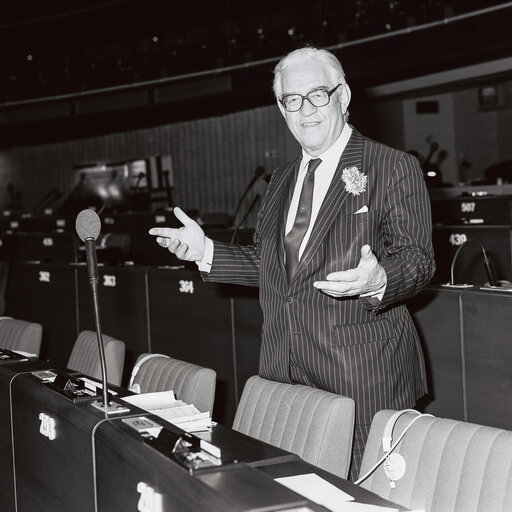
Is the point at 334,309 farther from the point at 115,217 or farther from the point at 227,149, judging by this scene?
the point at 227,149

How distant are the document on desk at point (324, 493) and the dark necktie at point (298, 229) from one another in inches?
29.5

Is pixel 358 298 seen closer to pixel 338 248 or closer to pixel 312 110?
pixel 338 248

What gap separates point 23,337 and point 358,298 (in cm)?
235

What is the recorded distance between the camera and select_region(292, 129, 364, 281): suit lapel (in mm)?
2305

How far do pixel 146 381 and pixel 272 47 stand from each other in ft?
30.5

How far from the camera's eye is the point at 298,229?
2.38 meters

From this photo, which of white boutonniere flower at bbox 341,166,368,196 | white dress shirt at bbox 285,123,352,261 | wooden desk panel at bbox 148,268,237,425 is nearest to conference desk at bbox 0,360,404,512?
white dress shirt at bbox 285,123,352,261

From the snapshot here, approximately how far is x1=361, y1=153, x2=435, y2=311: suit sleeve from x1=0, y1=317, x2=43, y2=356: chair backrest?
2331 mm

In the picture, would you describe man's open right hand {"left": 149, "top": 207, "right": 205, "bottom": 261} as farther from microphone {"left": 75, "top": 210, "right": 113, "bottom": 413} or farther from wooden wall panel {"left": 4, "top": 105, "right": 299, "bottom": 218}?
wooden wall panel {"left": 4, "top": 105, "right": 299, "bottom": 218}

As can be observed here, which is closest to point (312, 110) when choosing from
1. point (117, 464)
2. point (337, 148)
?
point (337, 148)

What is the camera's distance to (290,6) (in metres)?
13.6

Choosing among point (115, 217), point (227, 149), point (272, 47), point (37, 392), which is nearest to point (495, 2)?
point (272, 47)

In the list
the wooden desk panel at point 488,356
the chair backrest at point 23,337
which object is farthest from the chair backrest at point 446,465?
the chair backrest at point 23,337

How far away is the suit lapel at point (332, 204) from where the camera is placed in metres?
2.30
